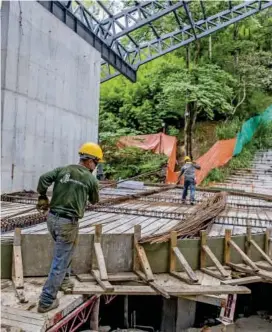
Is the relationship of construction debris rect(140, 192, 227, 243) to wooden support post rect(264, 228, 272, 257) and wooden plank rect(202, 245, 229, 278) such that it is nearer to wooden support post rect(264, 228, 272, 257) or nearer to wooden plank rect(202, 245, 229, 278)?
wooden plank rect(202, 245, 229, 278)

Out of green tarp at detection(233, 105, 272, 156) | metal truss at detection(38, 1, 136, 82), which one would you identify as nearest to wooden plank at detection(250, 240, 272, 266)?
metal truss at detection(38, 1, 136, 82)

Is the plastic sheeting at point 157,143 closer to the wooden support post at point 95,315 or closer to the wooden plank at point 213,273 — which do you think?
the wooden plank at point 213,273

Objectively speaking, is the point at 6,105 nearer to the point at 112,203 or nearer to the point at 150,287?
the point at 112,203

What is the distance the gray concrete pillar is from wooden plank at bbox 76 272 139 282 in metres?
1.52

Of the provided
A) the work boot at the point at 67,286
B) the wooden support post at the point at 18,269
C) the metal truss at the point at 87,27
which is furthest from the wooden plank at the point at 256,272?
the metal truss at the point at 87,27

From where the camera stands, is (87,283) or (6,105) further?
(6,105)

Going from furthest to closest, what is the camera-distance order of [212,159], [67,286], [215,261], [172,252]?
[212,159] → [215,261] → [172,252] → [67,286]

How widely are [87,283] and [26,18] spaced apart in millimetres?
8044

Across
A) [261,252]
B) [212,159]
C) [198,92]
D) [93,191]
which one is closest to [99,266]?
[93,191]

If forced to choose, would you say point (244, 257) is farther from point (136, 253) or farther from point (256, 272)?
point (136, 253)

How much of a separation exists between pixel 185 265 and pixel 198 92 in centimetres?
1410

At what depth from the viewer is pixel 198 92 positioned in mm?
18375

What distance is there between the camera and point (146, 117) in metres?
23.0

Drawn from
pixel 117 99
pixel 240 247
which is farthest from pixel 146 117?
Answer: pixel 240 247
